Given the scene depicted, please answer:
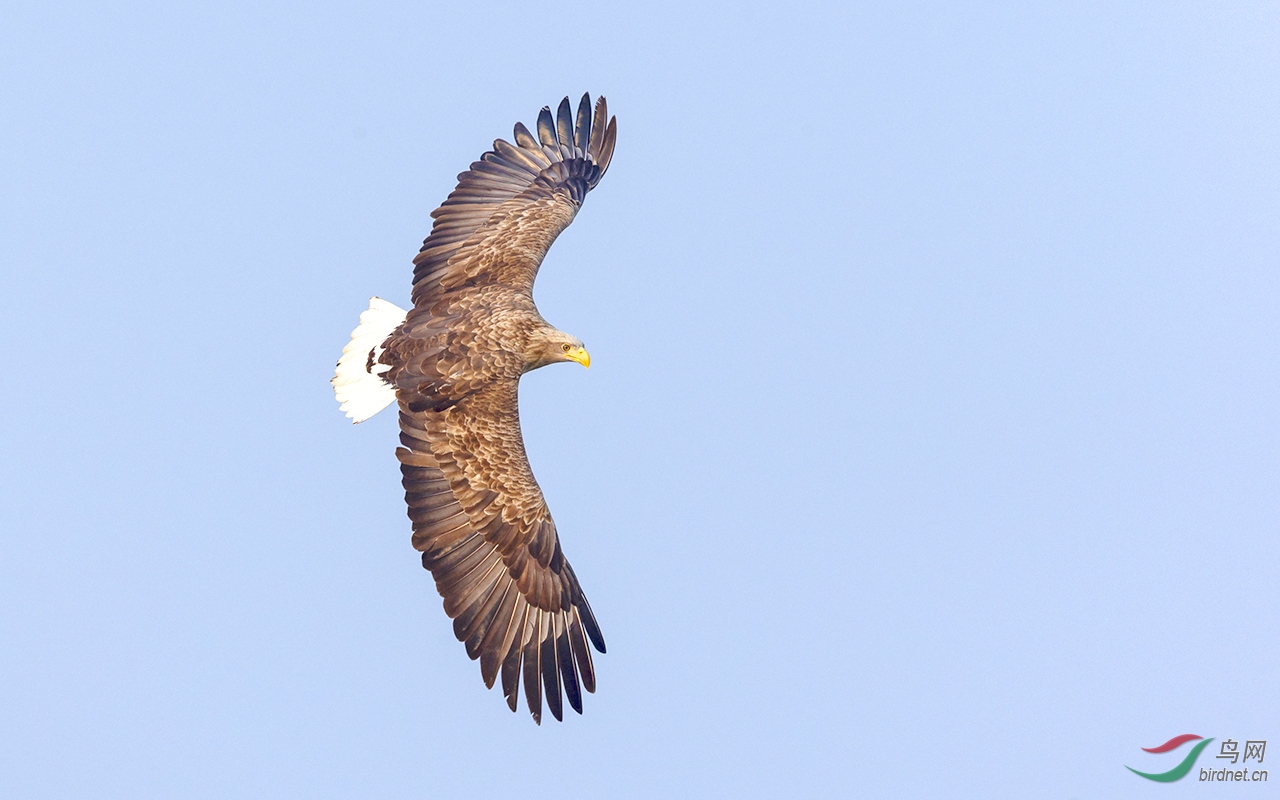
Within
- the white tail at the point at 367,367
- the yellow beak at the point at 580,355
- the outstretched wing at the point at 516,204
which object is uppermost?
the outstretched wing at the point at 516,204

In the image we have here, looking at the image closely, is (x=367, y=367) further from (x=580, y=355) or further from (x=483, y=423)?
(x=580, y=355)

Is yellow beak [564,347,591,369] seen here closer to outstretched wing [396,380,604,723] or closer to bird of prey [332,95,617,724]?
bird of prey [332,95,617,724]

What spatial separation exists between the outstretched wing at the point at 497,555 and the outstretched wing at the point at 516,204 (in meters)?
1.84

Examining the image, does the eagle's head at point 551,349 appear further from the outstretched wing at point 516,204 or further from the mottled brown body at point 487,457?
the outstretched wing at point 516,204

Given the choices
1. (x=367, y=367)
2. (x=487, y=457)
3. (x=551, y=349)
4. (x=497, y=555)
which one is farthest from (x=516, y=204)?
(x=497, y=555)

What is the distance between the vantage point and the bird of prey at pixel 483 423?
1244 cm

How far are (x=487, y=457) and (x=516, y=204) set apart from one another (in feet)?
10.9

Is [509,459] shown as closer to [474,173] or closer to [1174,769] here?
[474,173]

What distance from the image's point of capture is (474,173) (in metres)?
15.4

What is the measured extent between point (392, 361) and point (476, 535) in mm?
1968

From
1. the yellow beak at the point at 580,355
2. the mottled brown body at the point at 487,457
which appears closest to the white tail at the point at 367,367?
the mottled brown body at the point at 487,457

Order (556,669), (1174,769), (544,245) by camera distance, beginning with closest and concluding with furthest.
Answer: (556,669)
(544,245)
(1174,769)

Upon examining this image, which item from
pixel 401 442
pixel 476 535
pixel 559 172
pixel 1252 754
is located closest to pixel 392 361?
pixel 401 442

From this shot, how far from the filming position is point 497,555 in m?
12.6
